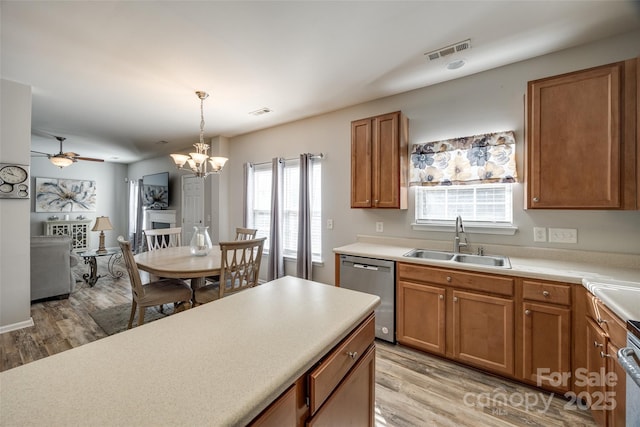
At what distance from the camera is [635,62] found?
167 cm

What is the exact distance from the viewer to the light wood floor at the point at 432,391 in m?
1.67

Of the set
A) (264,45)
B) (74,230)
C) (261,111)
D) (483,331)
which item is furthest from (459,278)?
(74,230)

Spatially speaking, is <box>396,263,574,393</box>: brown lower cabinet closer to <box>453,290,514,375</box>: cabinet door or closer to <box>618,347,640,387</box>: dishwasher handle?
<box>453,290,514,375</box>: cabinet door

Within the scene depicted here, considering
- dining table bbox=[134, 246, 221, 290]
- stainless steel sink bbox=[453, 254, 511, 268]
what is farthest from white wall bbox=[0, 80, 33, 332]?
stainless steel sink bbox=[453, 254, 511, 268]

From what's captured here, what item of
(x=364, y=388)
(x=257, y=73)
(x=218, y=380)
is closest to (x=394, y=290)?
(x=364, y=388)

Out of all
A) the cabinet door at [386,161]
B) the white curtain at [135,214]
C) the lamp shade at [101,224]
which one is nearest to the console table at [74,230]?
the white curtain at [135,214]

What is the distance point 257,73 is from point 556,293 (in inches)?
121

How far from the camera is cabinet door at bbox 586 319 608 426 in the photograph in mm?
1454

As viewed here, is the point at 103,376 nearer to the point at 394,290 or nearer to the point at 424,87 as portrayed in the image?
the point at 394,290

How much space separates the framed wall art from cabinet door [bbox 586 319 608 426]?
9.86m

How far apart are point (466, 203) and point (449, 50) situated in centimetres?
143

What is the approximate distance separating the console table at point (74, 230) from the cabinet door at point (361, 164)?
293 inches

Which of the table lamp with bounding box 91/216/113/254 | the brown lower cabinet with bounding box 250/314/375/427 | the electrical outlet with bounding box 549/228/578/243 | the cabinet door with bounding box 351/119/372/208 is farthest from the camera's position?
the table lamp with bounding box 91/216/113/254

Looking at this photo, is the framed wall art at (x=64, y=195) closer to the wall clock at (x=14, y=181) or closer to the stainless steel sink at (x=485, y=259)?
the wall clock at (x=14, y=181)
